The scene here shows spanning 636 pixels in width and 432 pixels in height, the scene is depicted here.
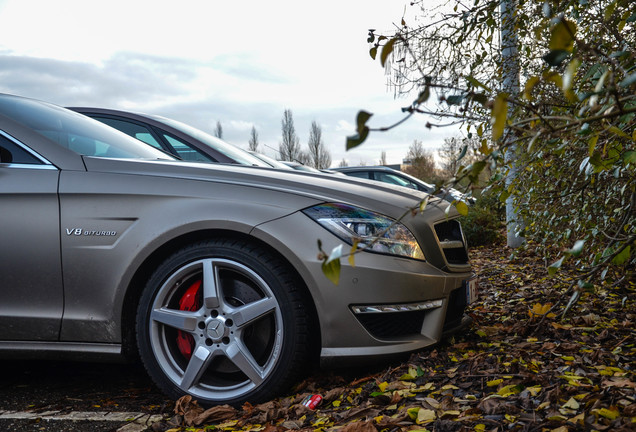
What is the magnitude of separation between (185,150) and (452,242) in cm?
308

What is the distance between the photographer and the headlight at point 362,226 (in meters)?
2.67

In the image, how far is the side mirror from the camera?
3.05 m

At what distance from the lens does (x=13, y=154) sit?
10.0 ft

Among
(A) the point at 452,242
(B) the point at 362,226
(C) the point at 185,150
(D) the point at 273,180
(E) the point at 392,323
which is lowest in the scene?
(E) the point at 392,323

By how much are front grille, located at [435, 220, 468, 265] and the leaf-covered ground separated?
1.51 feet

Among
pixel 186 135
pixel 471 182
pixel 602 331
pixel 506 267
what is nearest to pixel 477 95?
pixel 471 182

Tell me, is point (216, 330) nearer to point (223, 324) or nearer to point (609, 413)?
point (223, 324)

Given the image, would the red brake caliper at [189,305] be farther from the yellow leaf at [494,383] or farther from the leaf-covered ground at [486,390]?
the yellow leaf at [494,383]

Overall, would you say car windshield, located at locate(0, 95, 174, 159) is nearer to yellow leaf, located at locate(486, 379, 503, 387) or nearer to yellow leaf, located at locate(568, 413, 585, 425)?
yellow leaf, located at locate(486, 379, 503, 387)

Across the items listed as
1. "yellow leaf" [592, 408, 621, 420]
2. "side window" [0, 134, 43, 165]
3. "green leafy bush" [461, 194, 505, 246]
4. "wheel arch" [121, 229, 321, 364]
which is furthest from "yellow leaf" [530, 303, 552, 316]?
"green leafy bush" [461, 194, 505, 246]

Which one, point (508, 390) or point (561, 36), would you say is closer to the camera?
point (561, 36)

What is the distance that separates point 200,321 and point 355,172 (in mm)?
10079

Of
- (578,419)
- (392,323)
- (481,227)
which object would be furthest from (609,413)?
(481,227)

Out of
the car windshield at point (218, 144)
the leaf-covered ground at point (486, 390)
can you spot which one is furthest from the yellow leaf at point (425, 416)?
the car windshield at point (218, 144)
